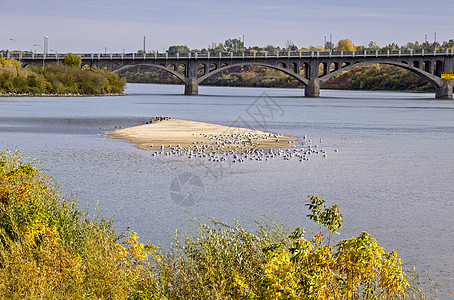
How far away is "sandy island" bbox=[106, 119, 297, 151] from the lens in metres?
40.0

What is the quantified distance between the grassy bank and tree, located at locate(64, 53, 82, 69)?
20.3 inches

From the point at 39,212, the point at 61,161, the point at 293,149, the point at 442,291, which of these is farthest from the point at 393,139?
the point at 39,212

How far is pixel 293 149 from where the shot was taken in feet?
133

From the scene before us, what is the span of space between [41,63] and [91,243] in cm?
13338

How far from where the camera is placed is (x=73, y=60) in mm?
132875

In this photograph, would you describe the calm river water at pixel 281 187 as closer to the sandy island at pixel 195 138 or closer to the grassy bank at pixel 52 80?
the sandy island at pixel 195 138

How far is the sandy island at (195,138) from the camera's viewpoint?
131 feet

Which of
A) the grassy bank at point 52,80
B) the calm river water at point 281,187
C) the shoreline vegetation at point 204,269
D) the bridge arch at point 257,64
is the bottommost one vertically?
the calm river water at point 281,187

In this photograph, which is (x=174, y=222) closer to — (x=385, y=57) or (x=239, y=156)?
(x=239, y=156)

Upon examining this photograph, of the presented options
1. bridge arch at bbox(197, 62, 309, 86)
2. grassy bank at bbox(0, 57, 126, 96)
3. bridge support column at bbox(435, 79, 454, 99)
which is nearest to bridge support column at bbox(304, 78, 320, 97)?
bridge arch at bbox(197, 62, 309, 86)

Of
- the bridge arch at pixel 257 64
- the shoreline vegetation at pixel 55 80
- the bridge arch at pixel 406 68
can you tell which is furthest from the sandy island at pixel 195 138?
the bridge arch at pixel 406 68

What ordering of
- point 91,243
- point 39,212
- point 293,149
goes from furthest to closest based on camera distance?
point 293,149 → point 39,212 → point 91,243

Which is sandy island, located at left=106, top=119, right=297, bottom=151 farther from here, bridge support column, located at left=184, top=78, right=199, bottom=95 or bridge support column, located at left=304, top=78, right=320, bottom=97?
bridge support column, located at left=184, top=78, right=199, bottom=95

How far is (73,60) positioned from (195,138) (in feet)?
310
